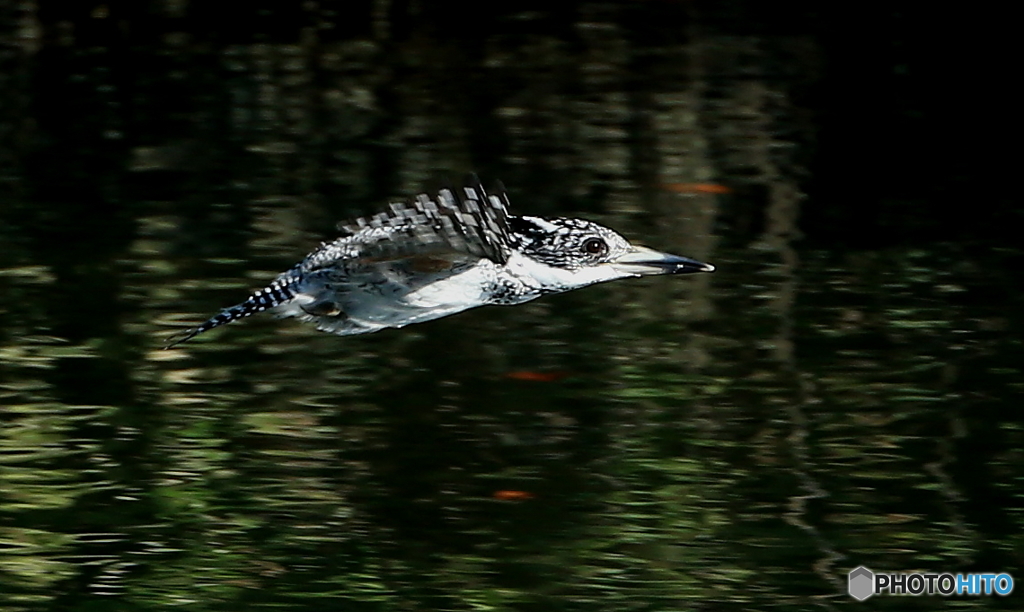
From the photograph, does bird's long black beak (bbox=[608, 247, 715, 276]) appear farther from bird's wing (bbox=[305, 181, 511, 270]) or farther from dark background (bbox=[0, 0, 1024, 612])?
dark background (bbox=[0, 0, 1024, 612])

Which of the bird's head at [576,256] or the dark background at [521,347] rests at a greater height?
the bird's head at [576,256]

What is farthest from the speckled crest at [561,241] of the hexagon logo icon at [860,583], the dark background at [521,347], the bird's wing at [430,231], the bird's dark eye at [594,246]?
the hexagon logo icon at [860,583]

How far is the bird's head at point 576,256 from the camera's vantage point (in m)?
6.00

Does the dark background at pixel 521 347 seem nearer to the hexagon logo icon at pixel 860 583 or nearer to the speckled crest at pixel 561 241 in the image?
the hexagon logo icon at pixel 860 583

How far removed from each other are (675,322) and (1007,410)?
1.47m

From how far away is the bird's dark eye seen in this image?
6.14 metres

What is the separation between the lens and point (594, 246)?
6156 mm

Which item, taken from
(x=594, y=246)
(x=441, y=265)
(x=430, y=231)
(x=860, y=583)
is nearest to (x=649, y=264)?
(x=594, y=246)

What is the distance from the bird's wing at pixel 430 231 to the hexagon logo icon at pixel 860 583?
1.61m

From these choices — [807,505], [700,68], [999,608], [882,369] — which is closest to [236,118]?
[700,68]

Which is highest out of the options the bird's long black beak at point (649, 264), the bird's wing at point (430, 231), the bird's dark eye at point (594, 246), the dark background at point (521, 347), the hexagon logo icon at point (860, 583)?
the bird's wing at point (430, 231)

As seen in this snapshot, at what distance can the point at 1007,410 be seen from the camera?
737 cm

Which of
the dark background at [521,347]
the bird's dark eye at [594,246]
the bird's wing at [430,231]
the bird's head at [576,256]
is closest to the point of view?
the bird's wing at [430,231]

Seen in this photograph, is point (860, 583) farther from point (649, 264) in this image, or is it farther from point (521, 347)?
point (521, 347)
